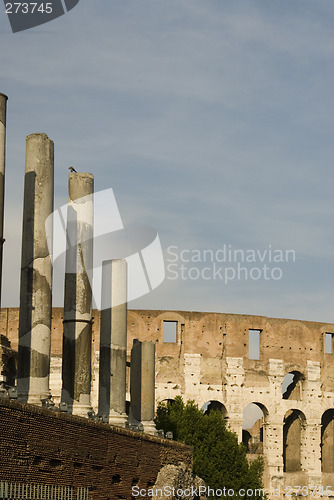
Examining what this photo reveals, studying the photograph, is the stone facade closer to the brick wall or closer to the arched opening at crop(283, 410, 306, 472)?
the arched opening at crop(283, 410, 306, 472)

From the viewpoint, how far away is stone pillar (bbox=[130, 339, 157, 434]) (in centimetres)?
1933

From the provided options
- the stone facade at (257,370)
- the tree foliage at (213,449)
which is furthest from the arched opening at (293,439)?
the tree foliage at (213,449)

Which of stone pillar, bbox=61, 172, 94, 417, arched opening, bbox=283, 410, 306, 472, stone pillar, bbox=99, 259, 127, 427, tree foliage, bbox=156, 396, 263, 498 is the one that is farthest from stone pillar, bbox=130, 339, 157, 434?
arched opening, bbox=283, 410, 306, 472

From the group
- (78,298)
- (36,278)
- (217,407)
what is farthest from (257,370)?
(36,278)

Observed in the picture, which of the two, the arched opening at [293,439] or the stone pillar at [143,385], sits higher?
the stone pillar at [143,385]

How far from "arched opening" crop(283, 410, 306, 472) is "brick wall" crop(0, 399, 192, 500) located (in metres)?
20.4

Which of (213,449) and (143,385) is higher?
(143,385)

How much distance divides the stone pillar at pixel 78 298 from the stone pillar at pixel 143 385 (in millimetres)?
3873

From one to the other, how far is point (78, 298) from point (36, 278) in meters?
1.96

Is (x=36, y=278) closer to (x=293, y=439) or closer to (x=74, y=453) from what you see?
(x=74, y=453)

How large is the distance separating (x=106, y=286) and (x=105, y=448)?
4.57 metres

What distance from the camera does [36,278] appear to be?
14.1 m

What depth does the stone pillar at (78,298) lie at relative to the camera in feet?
50.6

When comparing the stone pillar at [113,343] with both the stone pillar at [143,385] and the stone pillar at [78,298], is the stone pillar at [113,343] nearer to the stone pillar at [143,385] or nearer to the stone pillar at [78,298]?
the stone pillar at [78,298]
